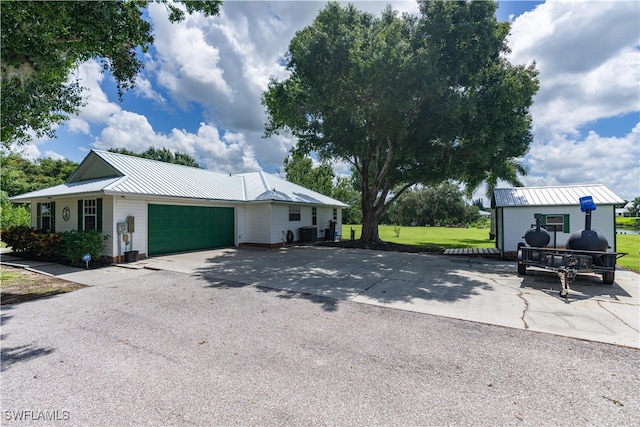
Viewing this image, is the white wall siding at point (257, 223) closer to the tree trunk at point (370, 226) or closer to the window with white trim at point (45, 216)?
the tree trunk at point (370, 226)

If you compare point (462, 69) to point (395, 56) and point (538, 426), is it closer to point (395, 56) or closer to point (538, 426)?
point (395, 56)

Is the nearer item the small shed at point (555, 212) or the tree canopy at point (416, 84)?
the small shed at point (555, 212)

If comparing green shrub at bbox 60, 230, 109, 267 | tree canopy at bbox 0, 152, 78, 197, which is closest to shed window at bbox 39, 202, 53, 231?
green shrub at bbox 60, 230, 109, 267

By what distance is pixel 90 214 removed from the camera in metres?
11.5

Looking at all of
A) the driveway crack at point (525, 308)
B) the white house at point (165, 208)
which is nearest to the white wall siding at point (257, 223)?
the white house at point (165, 208)

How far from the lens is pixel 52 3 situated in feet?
16.5

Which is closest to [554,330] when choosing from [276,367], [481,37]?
[276,367]

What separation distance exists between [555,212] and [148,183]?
17.0 metres

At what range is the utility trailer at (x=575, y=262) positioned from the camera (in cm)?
714

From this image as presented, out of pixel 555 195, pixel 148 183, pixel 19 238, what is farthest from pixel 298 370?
pixel 19 238

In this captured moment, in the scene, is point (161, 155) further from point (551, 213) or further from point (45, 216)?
point (551, 213)

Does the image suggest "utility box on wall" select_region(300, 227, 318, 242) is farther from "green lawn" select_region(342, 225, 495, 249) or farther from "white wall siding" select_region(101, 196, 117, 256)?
"white wall siding" select_region(101, 196, 117, 256)

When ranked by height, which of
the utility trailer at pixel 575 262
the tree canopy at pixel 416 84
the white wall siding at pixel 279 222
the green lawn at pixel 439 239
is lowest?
Result: the green lawn at pixel 439 239

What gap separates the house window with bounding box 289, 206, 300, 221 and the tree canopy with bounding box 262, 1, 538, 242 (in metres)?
4.81
